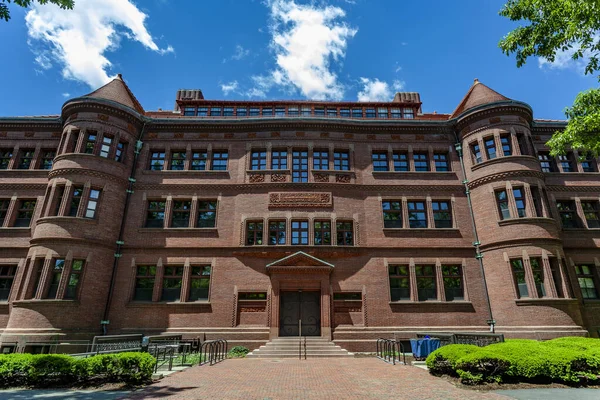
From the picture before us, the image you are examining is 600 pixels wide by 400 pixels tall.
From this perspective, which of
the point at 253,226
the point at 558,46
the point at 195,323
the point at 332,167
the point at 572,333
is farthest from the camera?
the point at 332,167

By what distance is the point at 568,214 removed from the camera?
2105cm

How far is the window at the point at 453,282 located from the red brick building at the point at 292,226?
0.37 feet

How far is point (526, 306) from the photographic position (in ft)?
56.2

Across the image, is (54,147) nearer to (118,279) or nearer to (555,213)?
(118,279)

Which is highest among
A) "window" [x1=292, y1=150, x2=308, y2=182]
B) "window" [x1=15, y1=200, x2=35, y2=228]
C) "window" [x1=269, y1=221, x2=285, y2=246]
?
"window" [x1=292, y1=150, x2=308, y2=182]

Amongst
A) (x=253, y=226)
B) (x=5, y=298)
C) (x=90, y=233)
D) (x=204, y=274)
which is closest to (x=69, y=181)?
(x=90, y=233)

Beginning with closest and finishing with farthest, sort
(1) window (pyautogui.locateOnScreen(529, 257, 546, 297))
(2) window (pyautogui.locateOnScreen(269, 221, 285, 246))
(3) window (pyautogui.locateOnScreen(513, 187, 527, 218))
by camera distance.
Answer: (1) window (pyautogui.locateOnScreen(529, 257, 546, 297))
(3) window (pyautogui.locateOnScreen(513, 187, 527, 218))
(2) window (pyautogui.locateOnScreen(269, 221, 285, 246))

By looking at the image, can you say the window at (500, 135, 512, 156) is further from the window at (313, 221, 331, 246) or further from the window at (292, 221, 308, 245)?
the window at (292, 221, 308, 245)

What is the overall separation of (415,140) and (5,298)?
2653cm

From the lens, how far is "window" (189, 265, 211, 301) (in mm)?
18906

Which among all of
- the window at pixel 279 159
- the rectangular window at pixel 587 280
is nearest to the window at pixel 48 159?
the window at pixel 279 159

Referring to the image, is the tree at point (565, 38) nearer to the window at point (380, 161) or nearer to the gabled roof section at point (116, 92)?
the window at point (380, 161)

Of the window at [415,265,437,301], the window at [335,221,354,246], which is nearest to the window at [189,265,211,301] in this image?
the window at [335,221,354,246]

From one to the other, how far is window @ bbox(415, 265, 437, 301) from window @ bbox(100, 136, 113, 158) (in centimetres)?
1998
